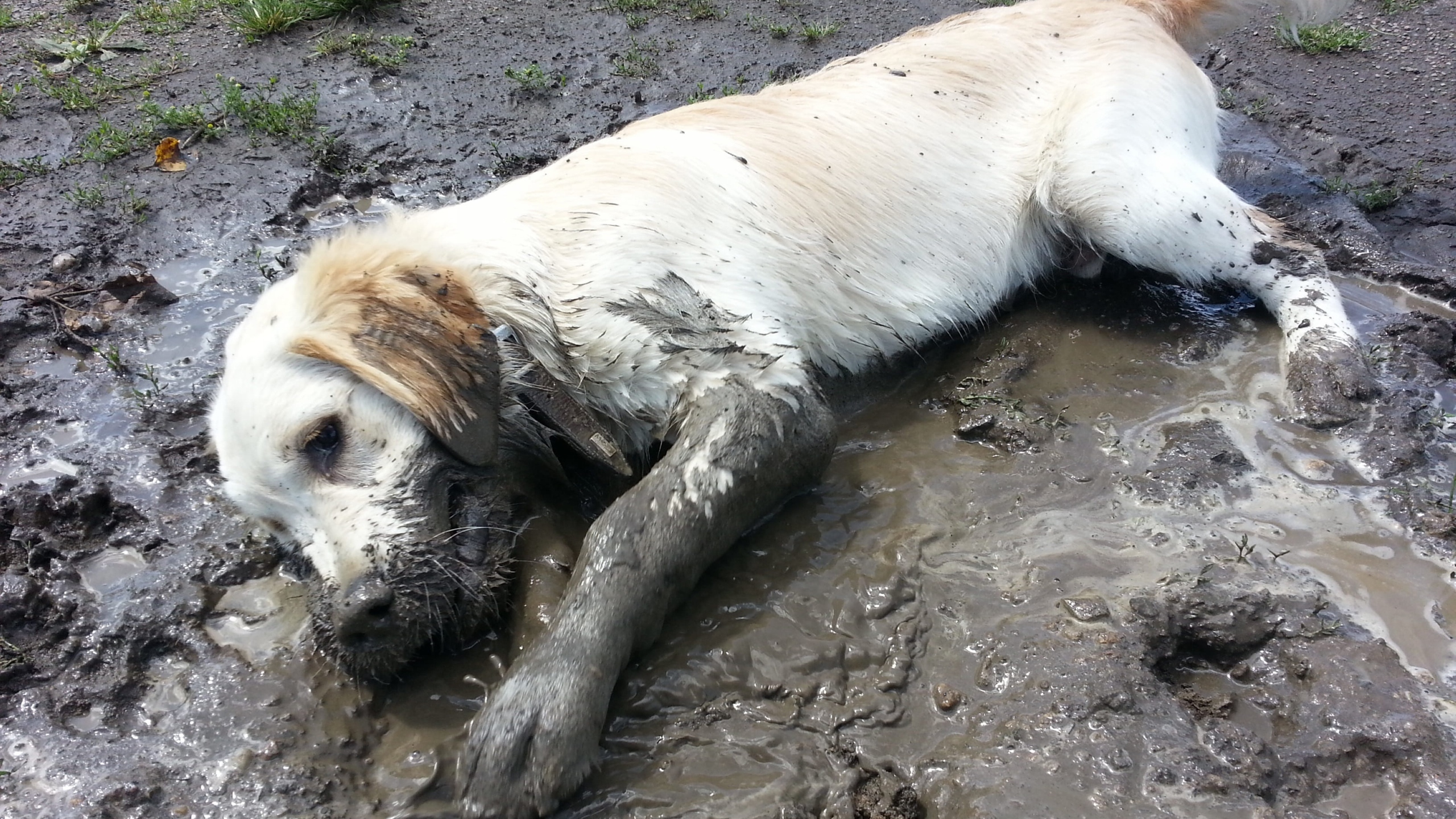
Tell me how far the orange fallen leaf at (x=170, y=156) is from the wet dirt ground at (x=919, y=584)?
1.18 ft

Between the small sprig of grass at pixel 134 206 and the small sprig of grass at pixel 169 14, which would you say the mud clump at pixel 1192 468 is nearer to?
the small sprig of grass at pixel 134 206

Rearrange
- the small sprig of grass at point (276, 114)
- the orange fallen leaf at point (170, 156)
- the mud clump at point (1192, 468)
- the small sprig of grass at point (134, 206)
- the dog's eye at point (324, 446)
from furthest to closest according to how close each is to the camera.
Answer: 1. the small sprig of grass at point (276, 114)
2. the orange fallen leaf at point (170, 156)
3. the small sprig of grass at point (134, 206)
4. the mud clump at point (1192, 468)
5. the dog's eye at point (324, 446)

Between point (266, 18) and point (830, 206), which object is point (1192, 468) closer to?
point (830, 206)

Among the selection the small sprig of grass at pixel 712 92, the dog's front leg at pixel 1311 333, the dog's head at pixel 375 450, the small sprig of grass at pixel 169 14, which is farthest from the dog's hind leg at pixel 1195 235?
the small sprig of grass at pixel 169 14

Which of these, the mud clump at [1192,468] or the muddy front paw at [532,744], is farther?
the mud clump at [1192,468]

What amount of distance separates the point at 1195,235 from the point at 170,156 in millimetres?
5863

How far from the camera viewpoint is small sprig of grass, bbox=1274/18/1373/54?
6.25m

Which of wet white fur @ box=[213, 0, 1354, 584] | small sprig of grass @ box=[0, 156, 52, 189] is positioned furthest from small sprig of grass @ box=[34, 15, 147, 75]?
wet white fur @ box=[213, 0, 1354, 584]

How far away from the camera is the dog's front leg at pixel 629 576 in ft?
7.57

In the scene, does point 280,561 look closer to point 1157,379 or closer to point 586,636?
point 586,636

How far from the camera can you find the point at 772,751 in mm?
2424

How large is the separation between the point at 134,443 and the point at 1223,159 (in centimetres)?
586

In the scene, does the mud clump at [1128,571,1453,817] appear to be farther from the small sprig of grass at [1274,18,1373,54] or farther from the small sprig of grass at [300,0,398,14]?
the small sprig of grass at [300,0,398,14]

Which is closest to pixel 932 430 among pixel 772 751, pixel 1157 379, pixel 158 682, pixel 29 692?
pixel 1157 379
